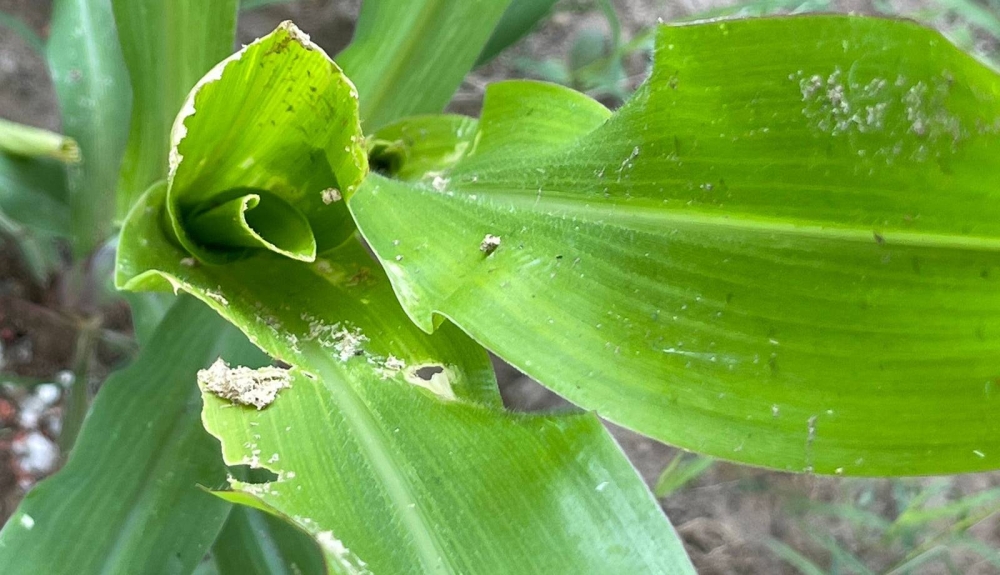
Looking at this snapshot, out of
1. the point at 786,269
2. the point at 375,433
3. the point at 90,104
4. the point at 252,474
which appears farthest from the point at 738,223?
the point at 90,104

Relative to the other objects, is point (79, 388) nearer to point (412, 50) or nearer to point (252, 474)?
point (252, 474)

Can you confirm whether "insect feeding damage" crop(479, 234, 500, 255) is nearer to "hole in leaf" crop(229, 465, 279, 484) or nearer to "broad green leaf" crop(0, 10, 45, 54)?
"hole in leaf" crop(229, 465, 279, 484)

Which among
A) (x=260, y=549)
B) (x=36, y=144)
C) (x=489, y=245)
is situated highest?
(x=489, y=245)

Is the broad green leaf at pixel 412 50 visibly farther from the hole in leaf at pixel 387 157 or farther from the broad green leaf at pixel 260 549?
the broad green leaf at pixel 260 549

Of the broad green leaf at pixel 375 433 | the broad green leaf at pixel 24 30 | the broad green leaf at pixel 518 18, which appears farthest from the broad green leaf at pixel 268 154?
the broad green leaf at pixel 24 30

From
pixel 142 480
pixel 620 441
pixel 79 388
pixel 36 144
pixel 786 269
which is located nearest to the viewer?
pixel 786 269

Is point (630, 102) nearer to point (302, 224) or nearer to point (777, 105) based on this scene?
point (777, 105)
